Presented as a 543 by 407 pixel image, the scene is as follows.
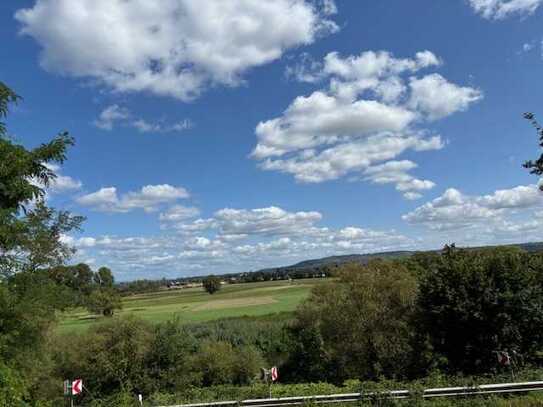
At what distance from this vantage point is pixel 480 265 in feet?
104

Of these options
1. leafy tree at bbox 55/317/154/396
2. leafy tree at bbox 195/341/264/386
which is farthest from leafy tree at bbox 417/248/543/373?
leafy tree at bbox 55/317/154/396

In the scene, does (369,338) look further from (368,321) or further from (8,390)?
(8,390)

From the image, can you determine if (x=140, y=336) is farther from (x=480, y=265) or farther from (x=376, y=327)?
(x=480, y=265)

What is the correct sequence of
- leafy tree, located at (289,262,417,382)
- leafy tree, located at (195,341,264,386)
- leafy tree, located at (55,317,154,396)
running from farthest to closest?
leafy tree, located at (195,341,264,386) → leafy tree, located at (55,317,154,396) → leafy tree, located at (289,262,417,382)

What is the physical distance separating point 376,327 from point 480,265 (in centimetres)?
1121

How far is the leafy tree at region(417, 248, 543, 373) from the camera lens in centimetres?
3006

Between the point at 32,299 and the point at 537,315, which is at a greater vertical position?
the point at 32,299

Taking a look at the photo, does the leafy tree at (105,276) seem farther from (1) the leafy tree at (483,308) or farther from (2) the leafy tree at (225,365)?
(1) the leafy tree at (483,308)

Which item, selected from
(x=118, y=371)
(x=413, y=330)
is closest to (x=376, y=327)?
(x=413, y=330)

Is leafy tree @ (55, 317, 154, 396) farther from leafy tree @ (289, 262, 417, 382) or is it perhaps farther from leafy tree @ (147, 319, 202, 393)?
leafy tree @ (289, 262, 417, 382)

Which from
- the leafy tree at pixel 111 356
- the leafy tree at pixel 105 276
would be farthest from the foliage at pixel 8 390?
the leafy tree at pixel 105 276

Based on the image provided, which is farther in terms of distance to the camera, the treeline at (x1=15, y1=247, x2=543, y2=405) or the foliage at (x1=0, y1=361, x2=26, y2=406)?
the treeline at (x1=15, y1=247, x2=543, y2=405)

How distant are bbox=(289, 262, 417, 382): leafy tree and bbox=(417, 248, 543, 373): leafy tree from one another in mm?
5639

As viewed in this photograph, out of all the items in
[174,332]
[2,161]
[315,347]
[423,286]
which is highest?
[2,161]
